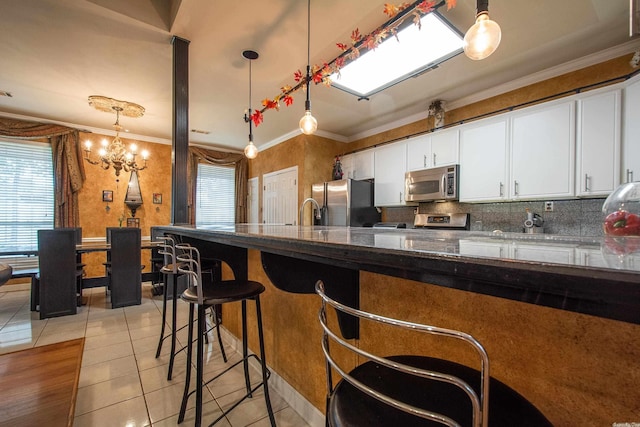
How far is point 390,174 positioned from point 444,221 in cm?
102

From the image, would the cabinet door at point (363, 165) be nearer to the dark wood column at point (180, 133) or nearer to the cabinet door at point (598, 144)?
the cabinet door at point (598, 144)

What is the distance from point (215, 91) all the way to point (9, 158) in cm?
359

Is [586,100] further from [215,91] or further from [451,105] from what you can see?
[215,91]

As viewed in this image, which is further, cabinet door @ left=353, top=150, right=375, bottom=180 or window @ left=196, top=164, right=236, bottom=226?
window @ left=196, top=164, right=236, bottom=226

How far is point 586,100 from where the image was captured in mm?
2467

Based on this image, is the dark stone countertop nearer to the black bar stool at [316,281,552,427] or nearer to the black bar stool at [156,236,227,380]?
the black bar stool at [316,281,552,427]

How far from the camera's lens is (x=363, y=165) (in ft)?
14.6

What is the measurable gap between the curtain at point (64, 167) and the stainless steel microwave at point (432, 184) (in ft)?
17.4

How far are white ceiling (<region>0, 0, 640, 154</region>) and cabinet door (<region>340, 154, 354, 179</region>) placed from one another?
0.88 meters

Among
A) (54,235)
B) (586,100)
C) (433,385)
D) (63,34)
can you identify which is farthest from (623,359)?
(54,235)

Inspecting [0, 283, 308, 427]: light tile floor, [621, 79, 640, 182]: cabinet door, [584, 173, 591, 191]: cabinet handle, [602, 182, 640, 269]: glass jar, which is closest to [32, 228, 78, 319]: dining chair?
[0, 283, 308, 427]: light tile floor

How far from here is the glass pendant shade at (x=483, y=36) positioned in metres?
1.31

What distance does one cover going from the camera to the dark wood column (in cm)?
249

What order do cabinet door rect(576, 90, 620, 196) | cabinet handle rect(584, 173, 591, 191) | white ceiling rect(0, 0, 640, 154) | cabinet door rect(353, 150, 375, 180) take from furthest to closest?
cabinet door rect(353, 150, 375, 180) → cabinet handle rect(584, 173, 591, 191) → cabinet door rect(576, 90, 620, 196) → white ceiling rect(0, 0, 640, 154)
